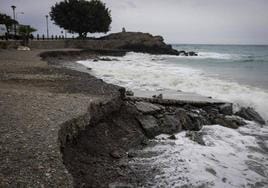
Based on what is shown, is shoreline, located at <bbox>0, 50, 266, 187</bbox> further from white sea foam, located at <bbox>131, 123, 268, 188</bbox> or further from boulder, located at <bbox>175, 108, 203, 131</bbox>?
white sea foam, located at <bbox>131, 123, 268, 188</bbox>

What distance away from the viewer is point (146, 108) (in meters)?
8.44

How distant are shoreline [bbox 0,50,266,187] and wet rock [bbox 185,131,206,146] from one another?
0.37 metres

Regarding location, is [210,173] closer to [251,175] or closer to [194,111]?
[251,175]

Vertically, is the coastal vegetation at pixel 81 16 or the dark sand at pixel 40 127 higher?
the coastal vegetation at pixel 81 16

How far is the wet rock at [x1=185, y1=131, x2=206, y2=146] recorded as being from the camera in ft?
23.3

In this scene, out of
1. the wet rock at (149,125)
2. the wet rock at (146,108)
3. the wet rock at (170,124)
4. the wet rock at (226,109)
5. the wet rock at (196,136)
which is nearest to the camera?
the wet rock at (196,136)

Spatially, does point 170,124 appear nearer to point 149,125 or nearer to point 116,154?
point 149,125

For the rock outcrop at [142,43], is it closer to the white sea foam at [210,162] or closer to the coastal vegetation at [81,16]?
the coastal vegetation at [81,16]

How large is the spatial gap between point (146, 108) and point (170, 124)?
0.95m

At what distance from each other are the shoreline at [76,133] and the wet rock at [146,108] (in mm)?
29

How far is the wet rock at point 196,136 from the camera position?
7114 millimetres

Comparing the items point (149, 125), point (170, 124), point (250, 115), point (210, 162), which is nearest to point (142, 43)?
point (250, 115)

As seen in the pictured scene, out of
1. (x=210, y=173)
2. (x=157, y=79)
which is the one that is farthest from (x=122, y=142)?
(x=157, y=79)

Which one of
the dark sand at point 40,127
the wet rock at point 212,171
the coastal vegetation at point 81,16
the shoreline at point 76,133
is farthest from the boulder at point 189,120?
the coastal vegetation at point 81,16
